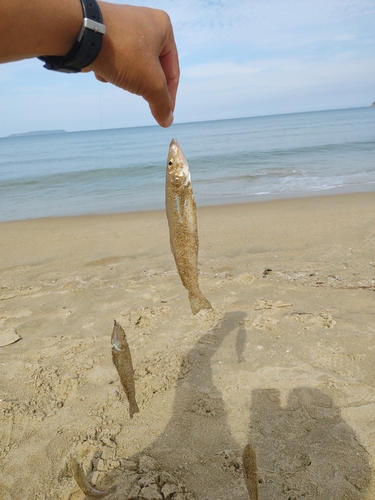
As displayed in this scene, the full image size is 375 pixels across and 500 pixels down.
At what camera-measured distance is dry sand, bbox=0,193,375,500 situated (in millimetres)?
3258

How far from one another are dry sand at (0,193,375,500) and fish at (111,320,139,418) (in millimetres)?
612

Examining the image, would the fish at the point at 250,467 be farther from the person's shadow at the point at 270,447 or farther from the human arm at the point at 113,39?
the human arm at the point at 113,39

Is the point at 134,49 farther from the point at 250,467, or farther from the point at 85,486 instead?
the point at 85,486

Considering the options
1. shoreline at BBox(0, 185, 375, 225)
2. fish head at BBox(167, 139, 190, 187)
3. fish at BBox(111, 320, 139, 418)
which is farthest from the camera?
shoreline at BBox(0, 185, 375, 225)

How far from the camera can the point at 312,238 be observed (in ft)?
28.1

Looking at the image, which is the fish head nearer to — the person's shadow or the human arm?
the human arm

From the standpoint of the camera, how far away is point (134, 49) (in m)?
1.72

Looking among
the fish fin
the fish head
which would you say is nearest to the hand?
the fish head

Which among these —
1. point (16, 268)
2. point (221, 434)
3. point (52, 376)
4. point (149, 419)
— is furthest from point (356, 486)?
point (16, 268)

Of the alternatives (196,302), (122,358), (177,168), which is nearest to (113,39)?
(177,168)

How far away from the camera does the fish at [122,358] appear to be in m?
3.19

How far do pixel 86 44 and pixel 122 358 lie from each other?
2336 mm

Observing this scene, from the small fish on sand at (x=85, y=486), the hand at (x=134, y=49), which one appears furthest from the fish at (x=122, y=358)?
the hand at (x=134, y=49)

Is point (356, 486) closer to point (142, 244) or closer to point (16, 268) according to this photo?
point (142, 244)
